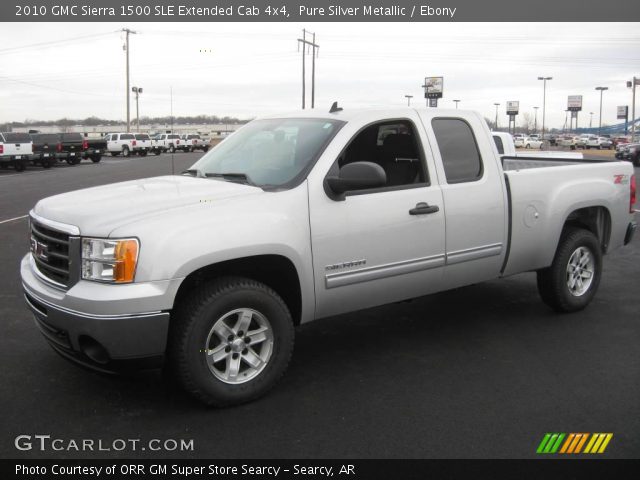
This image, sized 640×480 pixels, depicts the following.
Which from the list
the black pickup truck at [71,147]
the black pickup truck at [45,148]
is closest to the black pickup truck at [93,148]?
the black pickup truck at [71,147]

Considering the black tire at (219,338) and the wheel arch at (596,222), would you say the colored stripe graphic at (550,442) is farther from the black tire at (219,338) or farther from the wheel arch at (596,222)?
the wheel arch at (596,222)

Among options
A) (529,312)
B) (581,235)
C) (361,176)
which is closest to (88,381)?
(361,176)

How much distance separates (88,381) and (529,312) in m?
4.09

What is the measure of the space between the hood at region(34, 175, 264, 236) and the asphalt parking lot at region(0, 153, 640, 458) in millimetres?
949

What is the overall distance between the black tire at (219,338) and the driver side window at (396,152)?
4.96 feet

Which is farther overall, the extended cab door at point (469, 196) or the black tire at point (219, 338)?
the extended cab door at point (469, 196)

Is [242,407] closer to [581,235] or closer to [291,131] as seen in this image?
[291,131]

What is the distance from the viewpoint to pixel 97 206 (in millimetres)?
4062

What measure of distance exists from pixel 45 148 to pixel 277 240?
30.9 metres

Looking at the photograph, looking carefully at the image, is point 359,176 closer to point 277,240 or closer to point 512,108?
point 277,240

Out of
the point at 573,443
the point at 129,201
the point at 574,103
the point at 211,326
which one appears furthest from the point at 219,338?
the point at 574,103

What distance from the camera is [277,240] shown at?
409cm

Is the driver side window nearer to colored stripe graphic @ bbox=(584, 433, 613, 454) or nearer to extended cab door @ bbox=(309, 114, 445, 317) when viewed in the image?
A: extended cab door @ bbox=(309, 114, 445, 317)

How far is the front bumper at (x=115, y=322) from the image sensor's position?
141 inches
